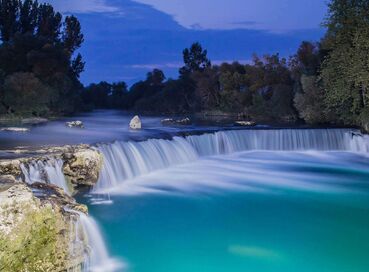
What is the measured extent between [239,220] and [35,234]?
17.5ft

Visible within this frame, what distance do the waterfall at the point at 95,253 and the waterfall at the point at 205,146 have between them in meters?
4.18

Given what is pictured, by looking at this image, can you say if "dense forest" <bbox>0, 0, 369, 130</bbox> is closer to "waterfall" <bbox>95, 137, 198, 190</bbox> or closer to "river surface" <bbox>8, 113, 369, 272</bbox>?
"river surface" <bbox>8, 113, 369, 272</bbox>

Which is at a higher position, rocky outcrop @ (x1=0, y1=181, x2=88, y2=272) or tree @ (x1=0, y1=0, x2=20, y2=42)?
tree @ (x1=0, y1=0, x2=20, y2=42)

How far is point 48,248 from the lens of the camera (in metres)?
5.23

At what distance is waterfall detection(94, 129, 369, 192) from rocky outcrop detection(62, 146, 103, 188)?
2.32ft

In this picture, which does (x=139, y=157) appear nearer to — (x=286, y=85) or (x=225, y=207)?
(x=225, y=207)

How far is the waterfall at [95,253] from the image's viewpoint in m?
6.27

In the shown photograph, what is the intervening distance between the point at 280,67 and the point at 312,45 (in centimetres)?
348

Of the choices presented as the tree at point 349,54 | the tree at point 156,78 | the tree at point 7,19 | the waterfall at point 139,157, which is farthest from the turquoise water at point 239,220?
the tree at point 156,78

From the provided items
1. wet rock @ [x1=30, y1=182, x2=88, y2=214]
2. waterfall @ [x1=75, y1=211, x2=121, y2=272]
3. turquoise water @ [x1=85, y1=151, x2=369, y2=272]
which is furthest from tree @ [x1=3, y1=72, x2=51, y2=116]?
waterfall @ [x1=75, y1=211, x2=121, y2=272]

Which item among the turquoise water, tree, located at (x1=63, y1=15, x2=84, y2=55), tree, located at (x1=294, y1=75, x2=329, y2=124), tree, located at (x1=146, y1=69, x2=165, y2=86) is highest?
tree, located at (x1=63, y1=15, x2=84, y2=55)

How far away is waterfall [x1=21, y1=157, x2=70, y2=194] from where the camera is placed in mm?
8875

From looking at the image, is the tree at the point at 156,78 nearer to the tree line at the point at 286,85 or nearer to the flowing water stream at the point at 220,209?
the tree line at the point at 286,85

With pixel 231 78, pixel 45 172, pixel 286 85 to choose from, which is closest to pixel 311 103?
pixel 286 85
